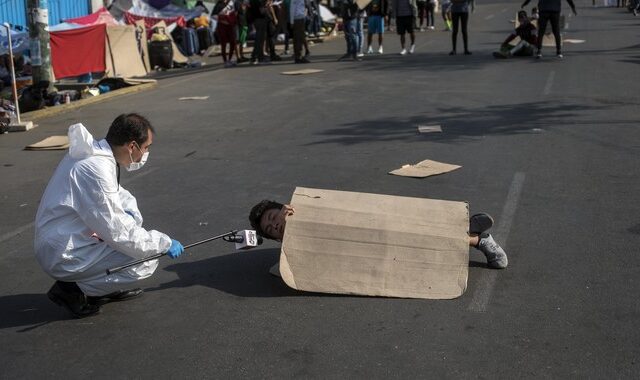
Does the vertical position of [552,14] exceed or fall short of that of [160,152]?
it exceeds it

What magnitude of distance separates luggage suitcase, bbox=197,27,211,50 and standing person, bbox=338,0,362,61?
5.66m

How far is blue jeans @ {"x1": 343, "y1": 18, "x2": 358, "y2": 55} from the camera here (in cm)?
2005

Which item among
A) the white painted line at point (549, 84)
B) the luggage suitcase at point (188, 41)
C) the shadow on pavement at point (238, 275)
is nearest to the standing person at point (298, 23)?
the luggage suitcase at point (188, 41)

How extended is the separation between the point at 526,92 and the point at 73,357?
35.1ft

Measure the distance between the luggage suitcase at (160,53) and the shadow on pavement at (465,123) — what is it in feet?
33.2

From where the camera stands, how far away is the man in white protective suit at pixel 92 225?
4.65 meters

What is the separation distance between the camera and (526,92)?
534 inches

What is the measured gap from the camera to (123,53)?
60.9 ft

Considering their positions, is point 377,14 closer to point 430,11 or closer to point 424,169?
point 430,11

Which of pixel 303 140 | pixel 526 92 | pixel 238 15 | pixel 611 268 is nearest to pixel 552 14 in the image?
pixel 526 92

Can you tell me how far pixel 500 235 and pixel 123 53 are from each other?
14141mm

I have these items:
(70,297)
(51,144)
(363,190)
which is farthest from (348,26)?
(70,297)

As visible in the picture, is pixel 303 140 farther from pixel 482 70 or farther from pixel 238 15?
pixel 238 15

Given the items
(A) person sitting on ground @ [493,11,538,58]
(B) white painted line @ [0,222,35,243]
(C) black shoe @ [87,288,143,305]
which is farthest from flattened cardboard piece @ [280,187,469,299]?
(A) person sitting on ground @ [493,11,538,58]
